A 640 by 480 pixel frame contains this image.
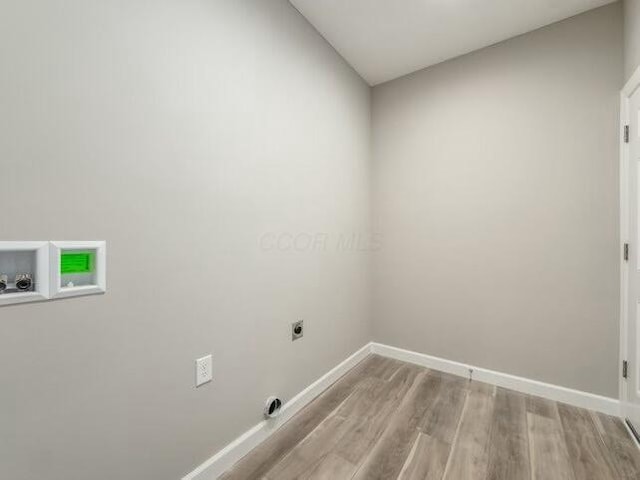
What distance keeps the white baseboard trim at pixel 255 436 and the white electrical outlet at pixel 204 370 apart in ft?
1.23

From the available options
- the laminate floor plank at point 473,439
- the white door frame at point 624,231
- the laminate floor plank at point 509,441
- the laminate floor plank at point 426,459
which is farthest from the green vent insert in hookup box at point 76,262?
the white door frame at point 624,231

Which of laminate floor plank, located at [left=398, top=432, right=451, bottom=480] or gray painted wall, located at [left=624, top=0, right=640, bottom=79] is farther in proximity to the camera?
gray painted wall, located at [left=624, top=0, right=640, bottom=79]

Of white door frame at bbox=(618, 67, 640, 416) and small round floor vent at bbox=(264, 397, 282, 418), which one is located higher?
white door frame at bbox=(618, 67, 640, 416)

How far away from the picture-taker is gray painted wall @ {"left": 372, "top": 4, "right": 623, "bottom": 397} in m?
1.79

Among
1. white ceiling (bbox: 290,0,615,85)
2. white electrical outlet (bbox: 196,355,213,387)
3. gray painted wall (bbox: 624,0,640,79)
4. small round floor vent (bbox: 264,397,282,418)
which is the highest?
white ceiling (bbox: 290,0,615,85)

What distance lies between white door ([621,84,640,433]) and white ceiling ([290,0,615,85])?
787 millimetres

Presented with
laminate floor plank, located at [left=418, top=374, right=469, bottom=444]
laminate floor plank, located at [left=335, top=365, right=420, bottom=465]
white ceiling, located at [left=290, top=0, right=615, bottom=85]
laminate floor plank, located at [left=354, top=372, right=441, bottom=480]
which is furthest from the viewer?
white ceiling, located at [left=290, top=0, right=615, bottom=85]

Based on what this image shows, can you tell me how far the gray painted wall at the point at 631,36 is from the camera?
1525mm

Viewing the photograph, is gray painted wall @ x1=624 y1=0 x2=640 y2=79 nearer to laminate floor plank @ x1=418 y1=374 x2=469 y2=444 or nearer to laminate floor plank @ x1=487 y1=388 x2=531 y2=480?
laminate floor plank @ x1=487 y1=388 x2=531 y2=480

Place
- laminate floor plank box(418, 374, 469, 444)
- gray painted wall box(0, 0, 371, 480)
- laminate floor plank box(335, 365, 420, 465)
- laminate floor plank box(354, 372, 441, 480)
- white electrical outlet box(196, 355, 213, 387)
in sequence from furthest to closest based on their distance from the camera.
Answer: laminate floor plank box(418, 374, 469, 444) → laminate floor plank box(335, 365, 420, 465) → laminate floor plank box(354, 372, 441, 480) → white electrical outlet box(196, 355, 213, 387) → gray painted wall box(0, 0, 371, 480)

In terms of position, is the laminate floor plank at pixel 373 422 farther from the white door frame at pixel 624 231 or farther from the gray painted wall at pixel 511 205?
the white door frame at pixel 624 231

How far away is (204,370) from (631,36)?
2881mm

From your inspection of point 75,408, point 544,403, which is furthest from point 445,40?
point 75,408

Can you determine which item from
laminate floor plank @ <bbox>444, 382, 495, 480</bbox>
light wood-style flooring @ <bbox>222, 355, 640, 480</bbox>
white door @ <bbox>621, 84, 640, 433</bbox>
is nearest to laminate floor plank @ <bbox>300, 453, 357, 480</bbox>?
light wood-style flooring @ <bbox>222, 355, 640, 480</bbox>
